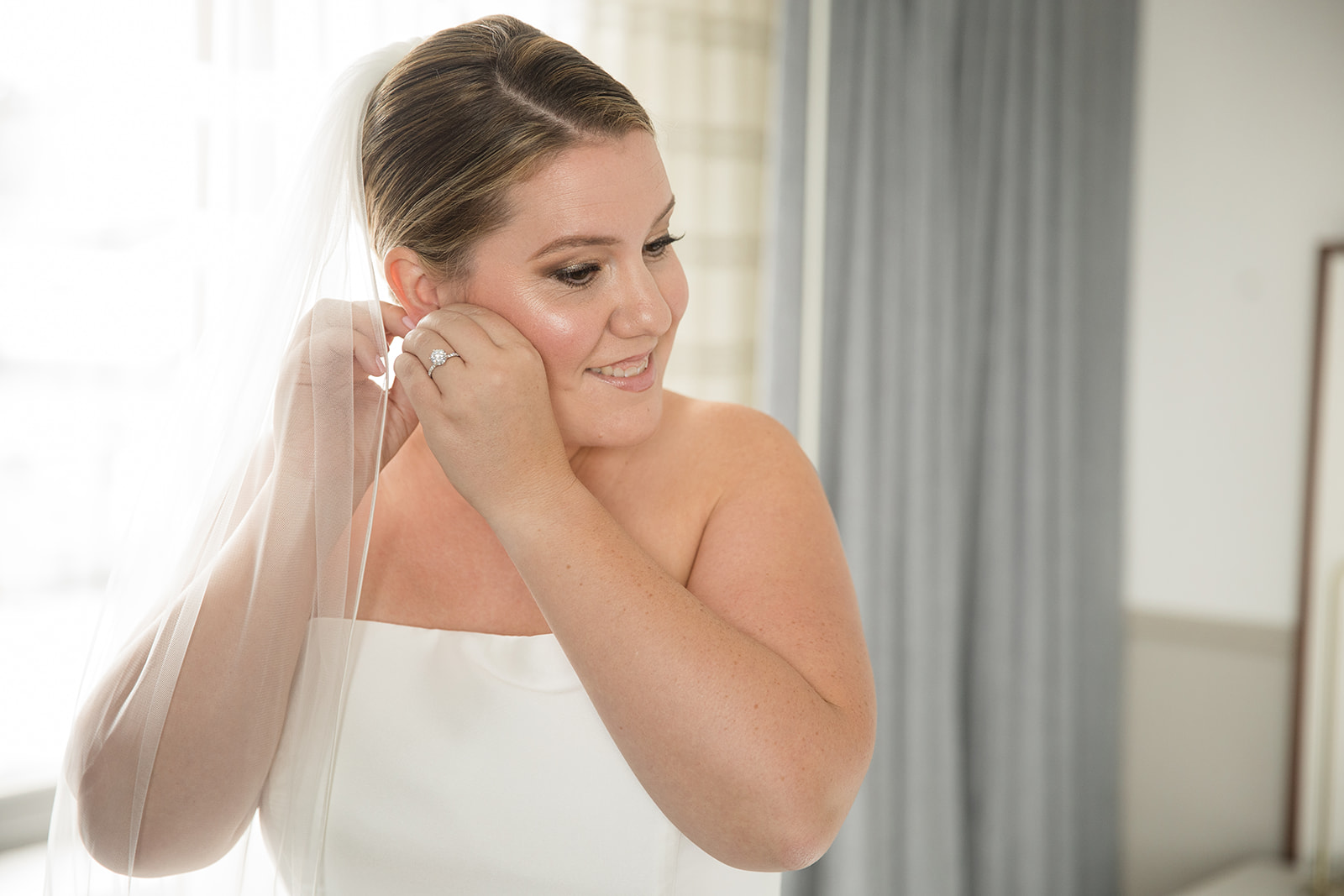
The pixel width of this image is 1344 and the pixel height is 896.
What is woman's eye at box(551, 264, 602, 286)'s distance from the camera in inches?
39.7

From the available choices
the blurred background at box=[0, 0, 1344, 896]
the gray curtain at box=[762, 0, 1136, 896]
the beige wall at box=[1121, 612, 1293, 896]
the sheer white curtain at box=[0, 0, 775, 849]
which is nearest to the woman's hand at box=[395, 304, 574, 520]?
the sheer white curtain at box=[0, 0, 775, 849]

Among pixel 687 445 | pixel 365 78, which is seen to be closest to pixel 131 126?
pixel 365 78

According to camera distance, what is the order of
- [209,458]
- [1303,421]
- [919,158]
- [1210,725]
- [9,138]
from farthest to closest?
[1210,725], [1303,421], [919,158], [9,138], [209,458]

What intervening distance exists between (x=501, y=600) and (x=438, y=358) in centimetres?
34

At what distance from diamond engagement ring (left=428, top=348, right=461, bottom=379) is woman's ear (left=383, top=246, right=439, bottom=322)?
0.16 metres

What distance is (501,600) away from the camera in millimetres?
1153

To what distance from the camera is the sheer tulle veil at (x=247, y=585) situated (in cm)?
95

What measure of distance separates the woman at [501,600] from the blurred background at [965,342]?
652 millimetres

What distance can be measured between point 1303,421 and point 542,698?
2.30m

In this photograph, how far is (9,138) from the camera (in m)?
1.41

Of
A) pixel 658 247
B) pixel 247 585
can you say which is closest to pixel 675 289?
pixel 658 247

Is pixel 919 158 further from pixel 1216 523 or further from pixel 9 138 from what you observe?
pixel 9 138

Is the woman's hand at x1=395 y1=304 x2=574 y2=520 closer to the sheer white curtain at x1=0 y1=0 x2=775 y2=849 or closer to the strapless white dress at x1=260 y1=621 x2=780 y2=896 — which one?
the strapless white dress at x1=260 y1=621 x2=780 y2=896

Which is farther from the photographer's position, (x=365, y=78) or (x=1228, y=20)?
(x=1228, y=20)
